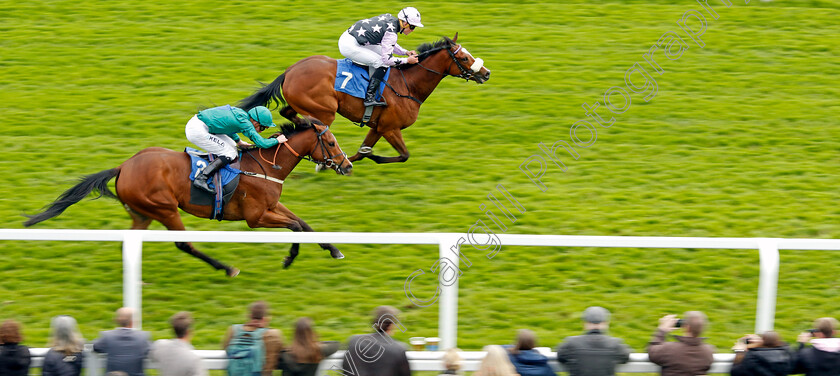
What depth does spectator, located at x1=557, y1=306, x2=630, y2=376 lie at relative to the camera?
429 centimetres

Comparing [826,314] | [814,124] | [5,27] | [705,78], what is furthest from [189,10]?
[826,314]

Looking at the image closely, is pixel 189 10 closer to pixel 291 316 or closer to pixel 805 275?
pixel 291 316

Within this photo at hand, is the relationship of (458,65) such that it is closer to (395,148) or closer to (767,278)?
(395,148)

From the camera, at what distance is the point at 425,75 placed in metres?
8.17

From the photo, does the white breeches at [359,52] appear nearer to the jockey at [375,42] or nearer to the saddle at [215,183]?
the jockey at [375,42]

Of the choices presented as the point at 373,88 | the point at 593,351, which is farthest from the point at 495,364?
the point at 373,88

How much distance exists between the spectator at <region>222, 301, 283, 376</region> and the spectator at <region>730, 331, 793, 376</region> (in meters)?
2.34

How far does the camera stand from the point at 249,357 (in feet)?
14.1

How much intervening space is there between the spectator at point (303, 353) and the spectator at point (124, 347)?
70 centimetres

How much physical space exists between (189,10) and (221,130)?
6293 mm

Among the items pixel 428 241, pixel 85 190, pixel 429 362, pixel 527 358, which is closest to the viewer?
pixel 527 358

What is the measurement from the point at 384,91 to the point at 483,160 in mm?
1256

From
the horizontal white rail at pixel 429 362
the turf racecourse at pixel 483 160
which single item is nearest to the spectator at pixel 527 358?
the horizontal white rail at pixel 429 362

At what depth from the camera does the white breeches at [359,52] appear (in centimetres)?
784
